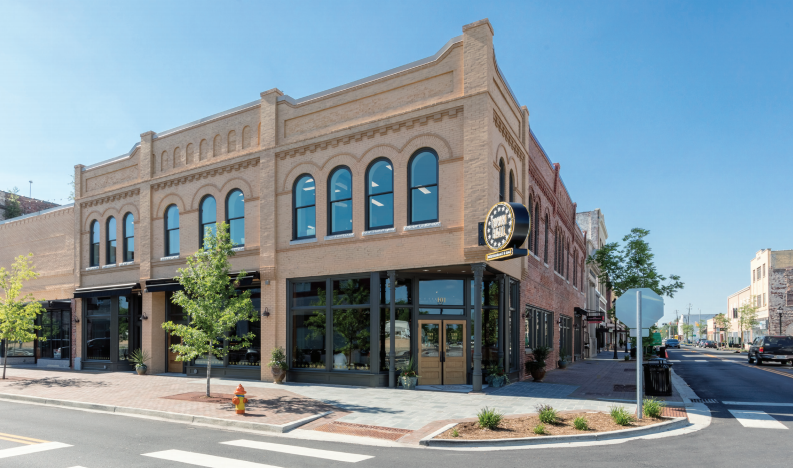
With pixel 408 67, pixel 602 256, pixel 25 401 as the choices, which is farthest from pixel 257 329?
pixel 602 256

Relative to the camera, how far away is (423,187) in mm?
16812

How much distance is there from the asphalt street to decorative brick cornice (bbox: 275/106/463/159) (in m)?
10.1

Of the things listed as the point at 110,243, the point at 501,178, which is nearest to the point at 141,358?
the point at 110,243

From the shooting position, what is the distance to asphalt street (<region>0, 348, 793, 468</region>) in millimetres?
8172

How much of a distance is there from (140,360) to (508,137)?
17068 millimetres

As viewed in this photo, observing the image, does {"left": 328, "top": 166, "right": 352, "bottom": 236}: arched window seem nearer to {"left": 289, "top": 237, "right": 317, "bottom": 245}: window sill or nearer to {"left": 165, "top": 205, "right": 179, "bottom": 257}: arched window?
{"left": 289, "top": 237, "right": 317, "bottom": 245}: window sill

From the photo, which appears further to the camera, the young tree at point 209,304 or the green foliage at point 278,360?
the green foliage at point 278,360

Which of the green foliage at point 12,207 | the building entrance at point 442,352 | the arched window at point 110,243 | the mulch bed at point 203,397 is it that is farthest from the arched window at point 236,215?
the green foliage at point 12,207

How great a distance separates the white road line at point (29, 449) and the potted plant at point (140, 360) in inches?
529

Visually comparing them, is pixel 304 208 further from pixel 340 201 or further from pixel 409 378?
pixel 409 378

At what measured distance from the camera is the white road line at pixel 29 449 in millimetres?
8638

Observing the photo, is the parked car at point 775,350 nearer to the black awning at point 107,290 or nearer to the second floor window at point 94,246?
the black awning at point 107,290

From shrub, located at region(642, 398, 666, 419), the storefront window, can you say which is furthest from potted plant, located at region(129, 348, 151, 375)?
shrub, located at region(642, 398, 666, 419)

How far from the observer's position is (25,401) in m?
15.6
